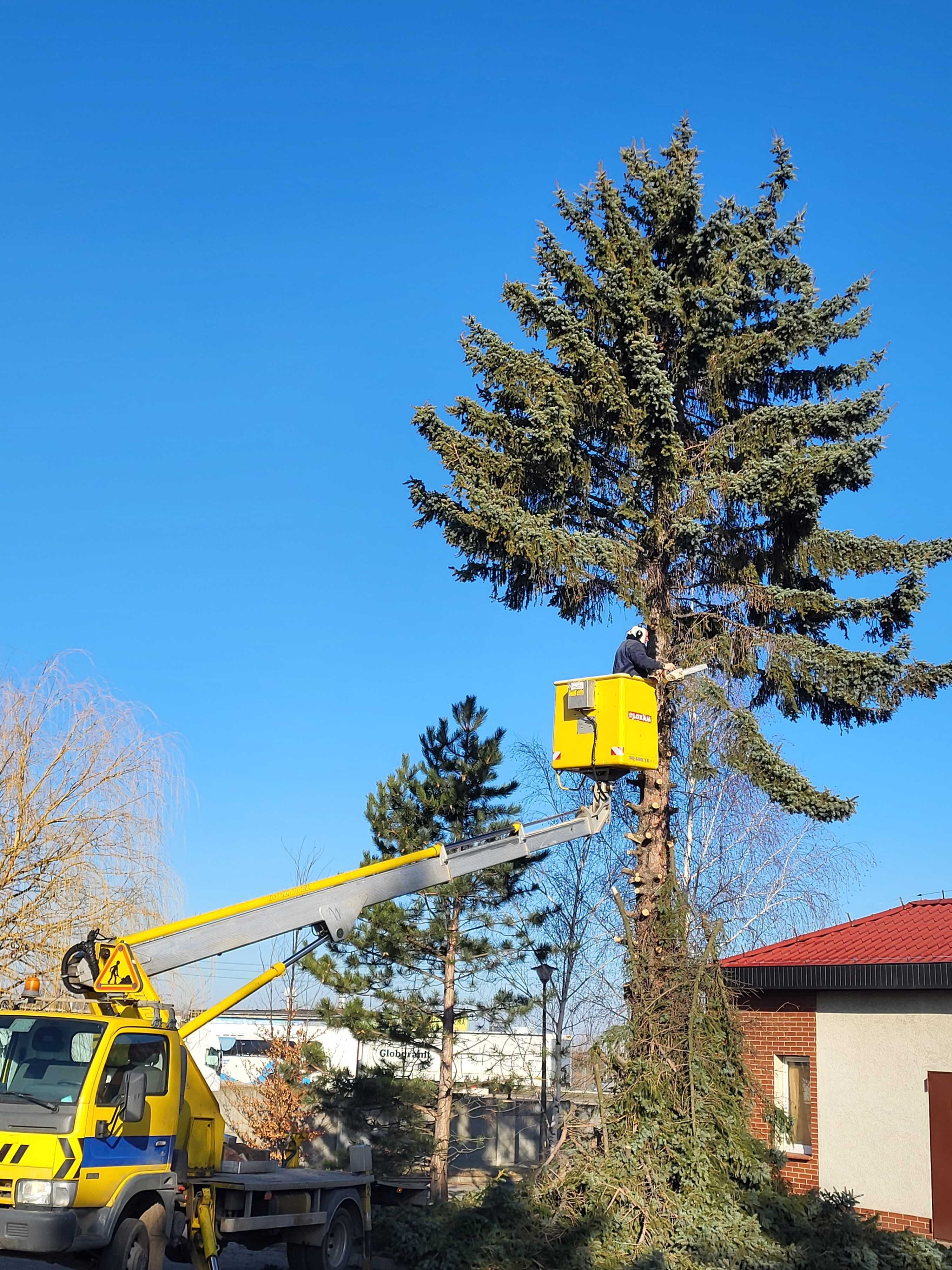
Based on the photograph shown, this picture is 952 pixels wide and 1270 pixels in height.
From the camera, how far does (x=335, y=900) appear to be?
11789mm

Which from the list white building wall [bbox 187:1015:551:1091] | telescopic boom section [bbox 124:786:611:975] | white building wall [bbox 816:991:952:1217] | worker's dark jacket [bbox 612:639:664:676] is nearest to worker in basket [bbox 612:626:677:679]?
worker's dark jacket [bbox 612:639:664:676]

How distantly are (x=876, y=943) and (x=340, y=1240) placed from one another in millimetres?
8171

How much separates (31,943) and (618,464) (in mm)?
10052

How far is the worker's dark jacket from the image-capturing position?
1404cm

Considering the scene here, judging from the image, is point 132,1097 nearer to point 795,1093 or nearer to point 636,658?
point 636,658

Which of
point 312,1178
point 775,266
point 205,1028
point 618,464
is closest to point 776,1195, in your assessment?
point 312,1178

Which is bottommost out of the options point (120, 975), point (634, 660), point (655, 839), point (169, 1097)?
point (169, 1097)

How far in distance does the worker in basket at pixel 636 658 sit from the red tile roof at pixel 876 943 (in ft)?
16.4

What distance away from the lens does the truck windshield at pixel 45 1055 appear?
9703 mm

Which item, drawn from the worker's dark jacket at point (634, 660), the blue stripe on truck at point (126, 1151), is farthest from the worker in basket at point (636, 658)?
the blue stripe on truck at point (126, 1151)

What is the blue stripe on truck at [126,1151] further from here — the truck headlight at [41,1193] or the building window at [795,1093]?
the building window at [795,1093]

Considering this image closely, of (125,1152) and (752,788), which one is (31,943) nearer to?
(125,1152)

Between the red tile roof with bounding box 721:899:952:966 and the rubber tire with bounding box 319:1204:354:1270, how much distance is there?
21.1 feet

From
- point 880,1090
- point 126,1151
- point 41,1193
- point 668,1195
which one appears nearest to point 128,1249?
point 126,1151
